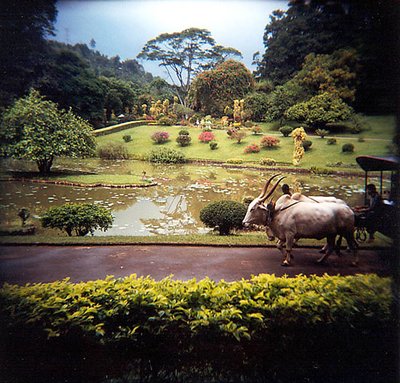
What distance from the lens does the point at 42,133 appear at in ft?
14.8

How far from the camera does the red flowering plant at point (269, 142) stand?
473 cm

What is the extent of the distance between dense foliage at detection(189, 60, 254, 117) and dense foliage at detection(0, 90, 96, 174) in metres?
1.86

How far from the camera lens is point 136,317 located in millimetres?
2703

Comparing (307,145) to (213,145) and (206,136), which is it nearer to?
(213,145)

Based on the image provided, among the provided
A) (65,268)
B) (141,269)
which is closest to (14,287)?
(65,268)

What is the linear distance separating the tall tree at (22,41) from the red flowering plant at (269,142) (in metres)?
3.33

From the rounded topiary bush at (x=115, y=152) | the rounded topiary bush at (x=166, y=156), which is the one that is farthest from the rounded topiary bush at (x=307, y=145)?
the rounded topiary bush at (x=115, y=152)

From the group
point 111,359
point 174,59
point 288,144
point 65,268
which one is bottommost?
point 111,359

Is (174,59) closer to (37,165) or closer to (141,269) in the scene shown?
(37,165)

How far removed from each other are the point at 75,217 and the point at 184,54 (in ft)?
9.72

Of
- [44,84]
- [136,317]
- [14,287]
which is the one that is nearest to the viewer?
[136,317]

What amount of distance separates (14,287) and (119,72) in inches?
123

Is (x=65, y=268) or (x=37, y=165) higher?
(x=37, y=165)

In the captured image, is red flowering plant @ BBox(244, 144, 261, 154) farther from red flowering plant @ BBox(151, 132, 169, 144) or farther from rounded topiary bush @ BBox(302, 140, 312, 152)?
red flowering plant @ BBox(151, 132, 169, 144)
